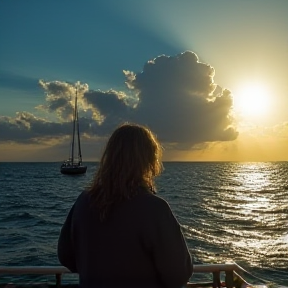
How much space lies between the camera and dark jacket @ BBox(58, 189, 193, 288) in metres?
1.91

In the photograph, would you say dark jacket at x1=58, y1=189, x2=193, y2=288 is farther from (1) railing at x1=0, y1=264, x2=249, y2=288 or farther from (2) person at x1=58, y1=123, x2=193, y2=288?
(1) railing at x1=0, y1=264, x2=249, y2=288

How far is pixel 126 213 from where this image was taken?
1.96 meters

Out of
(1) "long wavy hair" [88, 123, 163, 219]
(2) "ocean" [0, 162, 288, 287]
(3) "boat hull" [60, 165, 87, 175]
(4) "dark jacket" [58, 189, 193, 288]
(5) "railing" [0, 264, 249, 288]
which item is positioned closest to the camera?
(4) "dark jacket" [58, 189, 193, 288]

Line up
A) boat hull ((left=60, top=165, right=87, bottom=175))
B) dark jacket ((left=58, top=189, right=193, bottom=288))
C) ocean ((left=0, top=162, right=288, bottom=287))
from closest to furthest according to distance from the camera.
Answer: dark jacket ((left=58, top=189, right=193, bottom=288)), ocean ((left=0, top=162, right=288, bottom=287)), boat hull ((left=60, top=165, right=87, bottom=175))

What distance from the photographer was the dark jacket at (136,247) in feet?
6.27

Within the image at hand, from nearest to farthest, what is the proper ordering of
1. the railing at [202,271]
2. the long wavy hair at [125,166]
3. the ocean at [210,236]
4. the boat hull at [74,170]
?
the long wavy hair at [125,166], the railing at [202,271], the ocean at [210,236], the boat hull at [74,170]

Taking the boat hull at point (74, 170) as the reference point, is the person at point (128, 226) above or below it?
below

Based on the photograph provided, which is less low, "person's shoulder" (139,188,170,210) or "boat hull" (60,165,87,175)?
"boat hull" (60,165,87,175)

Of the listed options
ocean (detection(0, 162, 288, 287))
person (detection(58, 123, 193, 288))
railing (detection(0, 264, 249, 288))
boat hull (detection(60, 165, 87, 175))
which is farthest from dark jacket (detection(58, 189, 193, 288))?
boat hull (detection(60, 165, 87, 175))

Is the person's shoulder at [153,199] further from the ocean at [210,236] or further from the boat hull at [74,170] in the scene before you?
the boat hull at [74,170]

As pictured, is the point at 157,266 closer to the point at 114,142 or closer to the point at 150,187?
the point at 150,187

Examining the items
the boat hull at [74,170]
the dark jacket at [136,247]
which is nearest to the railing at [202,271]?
the dark jacket at [136,247]

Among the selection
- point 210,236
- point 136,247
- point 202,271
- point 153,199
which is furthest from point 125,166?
point 210,236

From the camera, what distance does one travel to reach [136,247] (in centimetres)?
195
